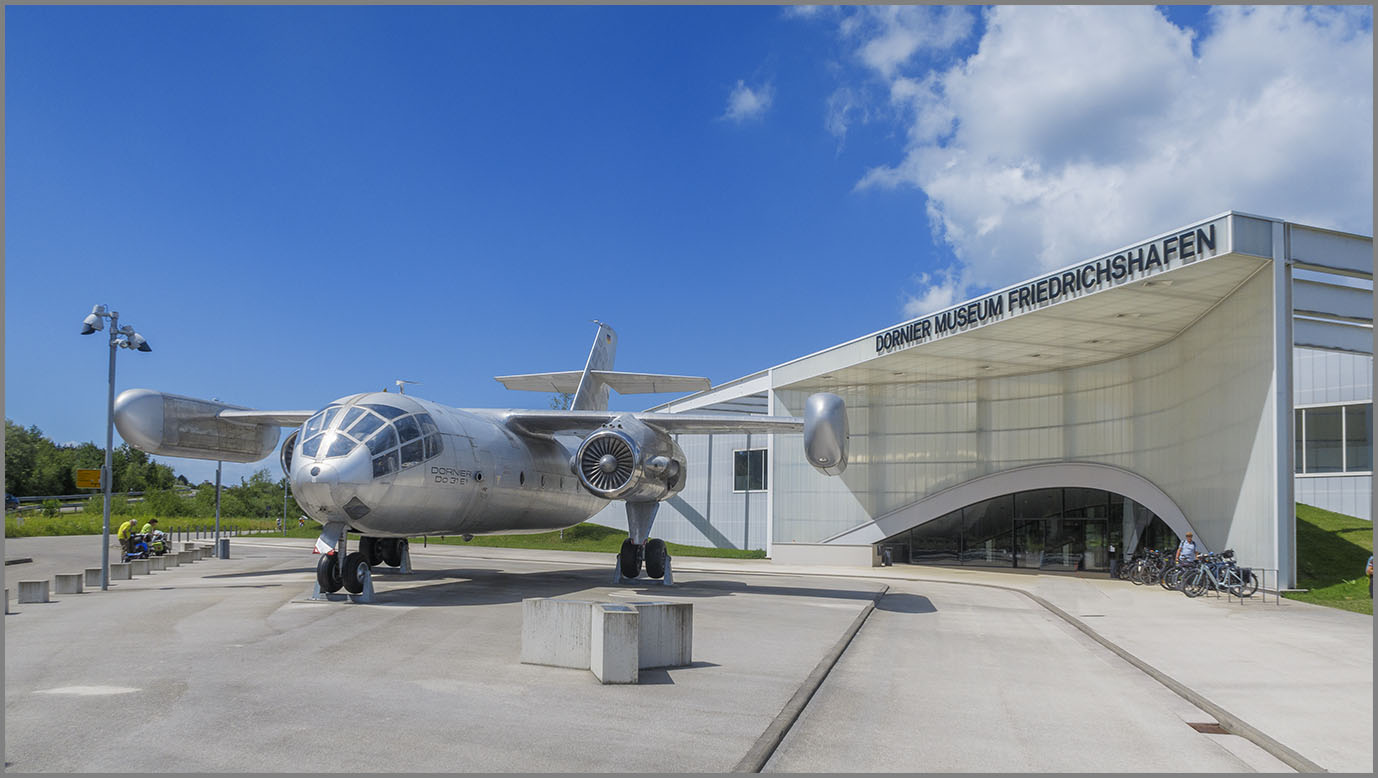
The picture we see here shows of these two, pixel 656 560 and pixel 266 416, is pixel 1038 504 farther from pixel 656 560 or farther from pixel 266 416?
pixel 266 416

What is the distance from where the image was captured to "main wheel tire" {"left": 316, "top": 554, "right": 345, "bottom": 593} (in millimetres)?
16469

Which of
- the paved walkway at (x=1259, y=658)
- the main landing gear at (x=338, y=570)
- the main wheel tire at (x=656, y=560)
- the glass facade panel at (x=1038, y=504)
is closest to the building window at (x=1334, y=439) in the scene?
the glass facade panel at (x=1038, y=504)

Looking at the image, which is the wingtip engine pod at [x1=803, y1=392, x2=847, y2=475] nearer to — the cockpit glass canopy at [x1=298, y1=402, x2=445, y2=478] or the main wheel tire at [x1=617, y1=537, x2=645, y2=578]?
the main wheel tire at [x1=617, y1=537, x2=645, y2=578]

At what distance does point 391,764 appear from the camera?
649 centimetres

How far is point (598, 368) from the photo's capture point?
94.5ft

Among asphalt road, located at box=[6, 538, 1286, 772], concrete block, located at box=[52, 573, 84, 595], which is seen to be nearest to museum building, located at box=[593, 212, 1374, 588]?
asphalt road, located at box=[6, 538, 1286, 772]

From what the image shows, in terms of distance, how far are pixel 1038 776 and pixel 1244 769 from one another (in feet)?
6.00

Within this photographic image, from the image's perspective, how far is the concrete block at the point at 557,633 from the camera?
34.2 ft

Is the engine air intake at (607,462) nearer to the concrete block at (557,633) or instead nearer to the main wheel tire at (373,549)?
the main wheel tire at (373,549)

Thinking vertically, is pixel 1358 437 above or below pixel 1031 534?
above

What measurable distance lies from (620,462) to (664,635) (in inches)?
386

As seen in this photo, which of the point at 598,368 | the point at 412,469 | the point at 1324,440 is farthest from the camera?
the point at 1324,440

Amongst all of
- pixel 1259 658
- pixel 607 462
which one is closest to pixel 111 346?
pixel 607 462

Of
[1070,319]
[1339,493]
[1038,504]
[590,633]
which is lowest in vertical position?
[1038,504]
